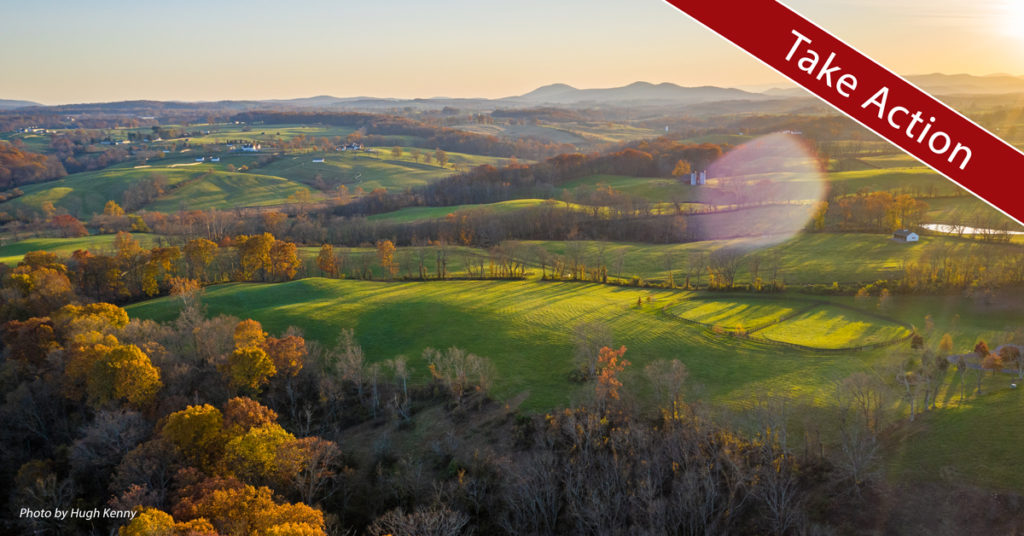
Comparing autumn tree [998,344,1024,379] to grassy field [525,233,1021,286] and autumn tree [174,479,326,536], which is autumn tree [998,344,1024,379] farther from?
autumn tree [174,479,326,536]

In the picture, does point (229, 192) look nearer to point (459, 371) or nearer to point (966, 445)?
point (459, 371)

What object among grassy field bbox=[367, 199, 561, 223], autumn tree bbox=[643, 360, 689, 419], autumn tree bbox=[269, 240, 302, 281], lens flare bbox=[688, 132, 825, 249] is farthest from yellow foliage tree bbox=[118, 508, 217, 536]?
→ grassy field bbox=[367, 199, 561, 223]

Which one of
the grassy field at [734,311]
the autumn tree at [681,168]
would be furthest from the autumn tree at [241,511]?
the autumn tree at [681,168]

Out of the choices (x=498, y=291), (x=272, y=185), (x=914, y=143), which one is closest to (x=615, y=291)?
(x=498, y=291)

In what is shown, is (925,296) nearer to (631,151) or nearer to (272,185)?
(631,151)

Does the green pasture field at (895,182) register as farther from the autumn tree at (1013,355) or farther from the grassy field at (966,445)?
the grassy field at (966,445)

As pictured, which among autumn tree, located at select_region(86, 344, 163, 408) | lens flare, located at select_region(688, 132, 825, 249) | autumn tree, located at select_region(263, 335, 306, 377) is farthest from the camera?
lens flare, located at select_region(688, 132, 825, 249)
